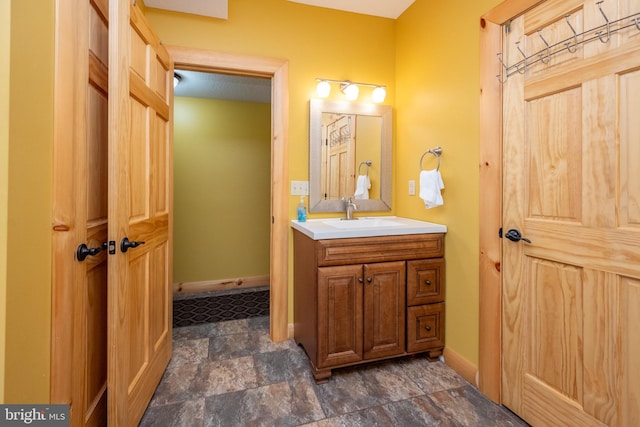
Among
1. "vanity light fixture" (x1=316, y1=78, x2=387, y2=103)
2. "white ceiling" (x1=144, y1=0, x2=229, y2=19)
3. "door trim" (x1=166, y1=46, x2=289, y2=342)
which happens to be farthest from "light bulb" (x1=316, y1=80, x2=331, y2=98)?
"white ceiling" (x1=144, y1=0, x2=229, y2=19)

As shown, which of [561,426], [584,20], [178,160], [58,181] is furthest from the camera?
[178,160]

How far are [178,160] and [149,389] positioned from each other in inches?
96.0

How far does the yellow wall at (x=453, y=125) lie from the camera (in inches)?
67.2

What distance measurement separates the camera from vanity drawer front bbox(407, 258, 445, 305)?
186 cm

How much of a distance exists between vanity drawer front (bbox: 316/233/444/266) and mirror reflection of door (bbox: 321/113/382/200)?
2.14 ft

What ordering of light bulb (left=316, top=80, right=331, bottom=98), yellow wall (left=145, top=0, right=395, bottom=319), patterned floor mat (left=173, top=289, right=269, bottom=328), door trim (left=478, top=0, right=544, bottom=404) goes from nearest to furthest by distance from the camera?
door trim (left=478, top=0, right=544, bottom=404) → yellow wall (left=145, top=0, right=395, bottom=319) → light bulb (left=316, top=80, right=331, bottom=98) → patterned floor mat (left=173, top=289, right=269, bottom=328)

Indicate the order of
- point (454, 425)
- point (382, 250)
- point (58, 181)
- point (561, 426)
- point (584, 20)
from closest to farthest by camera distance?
point (58, 181) < point (584, 20) < point (561, 426) < point (454, 425) < point (382, 250)

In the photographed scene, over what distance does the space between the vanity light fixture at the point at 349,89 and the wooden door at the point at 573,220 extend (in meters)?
0.99

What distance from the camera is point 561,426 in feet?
4.24

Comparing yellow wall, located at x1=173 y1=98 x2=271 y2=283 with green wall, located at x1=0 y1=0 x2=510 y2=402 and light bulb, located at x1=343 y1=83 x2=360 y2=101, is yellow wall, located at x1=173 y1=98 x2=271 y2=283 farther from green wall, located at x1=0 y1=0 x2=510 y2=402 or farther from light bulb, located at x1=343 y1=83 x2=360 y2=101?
light bulb, located at x1=343 y1=83 x2=360 y2=101

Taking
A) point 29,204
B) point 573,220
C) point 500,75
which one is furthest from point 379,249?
point 29,204

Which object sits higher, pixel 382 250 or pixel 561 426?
pixel 382 250

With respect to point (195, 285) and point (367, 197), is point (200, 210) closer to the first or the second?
point (195, 285)

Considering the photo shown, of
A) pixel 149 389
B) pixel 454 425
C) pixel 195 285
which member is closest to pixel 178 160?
pixel 195 285
